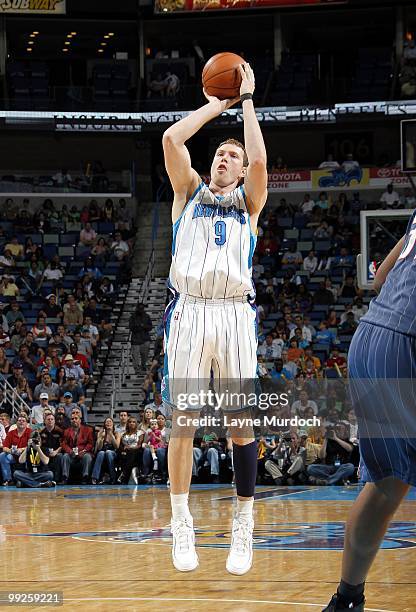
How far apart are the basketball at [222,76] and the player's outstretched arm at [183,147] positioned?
0.07 metres

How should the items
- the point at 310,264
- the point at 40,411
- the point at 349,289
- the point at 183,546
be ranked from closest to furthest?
1. the point at 183,546
2. the point at 40,411
3. the point at 349,289
4. the point at 310,264

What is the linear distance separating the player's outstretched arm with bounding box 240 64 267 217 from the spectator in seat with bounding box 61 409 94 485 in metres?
10.6

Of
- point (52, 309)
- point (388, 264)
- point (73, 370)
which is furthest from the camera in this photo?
point (52, 309)

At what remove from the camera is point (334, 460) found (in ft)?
49.2

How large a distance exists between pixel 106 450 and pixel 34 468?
1159 mm

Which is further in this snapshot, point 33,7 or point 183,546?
point 33,7

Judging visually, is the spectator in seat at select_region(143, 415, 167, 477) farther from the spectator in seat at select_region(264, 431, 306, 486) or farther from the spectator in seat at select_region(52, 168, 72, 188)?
the spectator in seat at select_region(52, 168, 72, 188)

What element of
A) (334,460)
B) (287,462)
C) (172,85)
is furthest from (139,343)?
(172,85)

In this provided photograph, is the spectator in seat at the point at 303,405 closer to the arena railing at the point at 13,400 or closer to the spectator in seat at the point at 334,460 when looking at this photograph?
the spectator in seat at the point at 334,460

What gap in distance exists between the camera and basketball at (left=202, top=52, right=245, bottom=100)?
577 cm

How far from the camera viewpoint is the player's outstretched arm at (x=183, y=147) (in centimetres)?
547

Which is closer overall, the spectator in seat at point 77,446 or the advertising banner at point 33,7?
the spectator in seat at point 77,446

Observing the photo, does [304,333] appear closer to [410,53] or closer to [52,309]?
[52,309]

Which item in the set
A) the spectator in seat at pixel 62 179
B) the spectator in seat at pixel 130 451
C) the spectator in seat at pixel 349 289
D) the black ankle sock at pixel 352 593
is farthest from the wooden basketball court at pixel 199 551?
the spectator in seat at pixel 62 179
